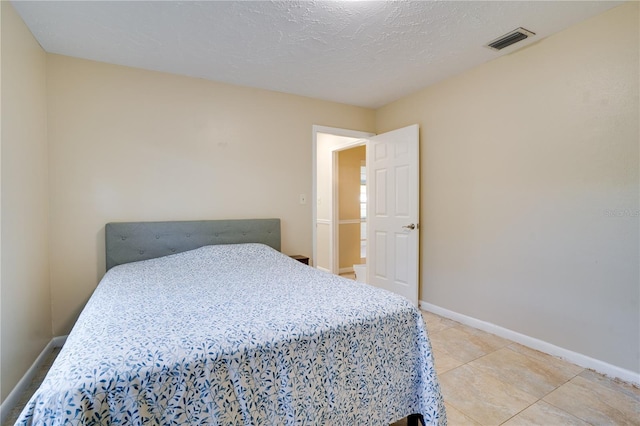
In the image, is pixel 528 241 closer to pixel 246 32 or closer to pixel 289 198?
pixel 289 198

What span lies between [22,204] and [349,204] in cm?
414

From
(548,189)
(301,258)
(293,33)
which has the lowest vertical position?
(301,258)

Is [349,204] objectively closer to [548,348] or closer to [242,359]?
[548,348]

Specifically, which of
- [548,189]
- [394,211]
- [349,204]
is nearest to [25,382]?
[394,211]

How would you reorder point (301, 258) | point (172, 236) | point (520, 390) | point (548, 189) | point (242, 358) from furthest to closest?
point (301, 258)
point (172, 236)
point (548, 189)
point (520, 390)
point (242, 358)

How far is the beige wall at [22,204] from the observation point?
1.79 meters

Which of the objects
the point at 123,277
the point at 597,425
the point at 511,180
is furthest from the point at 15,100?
the point at 597,425

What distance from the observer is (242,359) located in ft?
3.74

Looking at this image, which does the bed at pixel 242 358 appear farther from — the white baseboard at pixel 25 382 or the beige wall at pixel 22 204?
the white baseboard at pixel 25 382

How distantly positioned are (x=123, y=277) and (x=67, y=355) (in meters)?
1.18

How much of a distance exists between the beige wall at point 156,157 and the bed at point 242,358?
0.91m

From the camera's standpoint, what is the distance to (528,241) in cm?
251

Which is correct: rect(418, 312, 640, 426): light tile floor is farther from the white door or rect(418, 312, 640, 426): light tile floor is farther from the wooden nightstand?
the wooden nightstand

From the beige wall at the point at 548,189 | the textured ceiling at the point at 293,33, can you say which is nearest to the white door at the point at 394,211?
the beige wall at the point at 548,189
